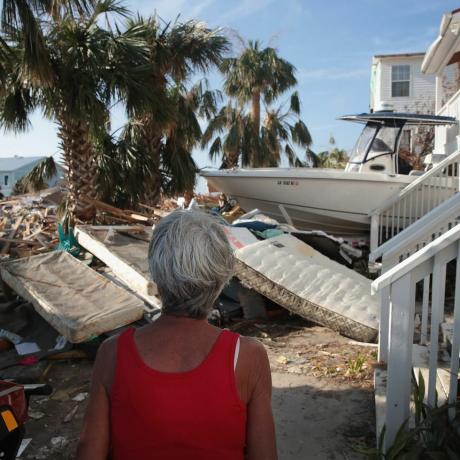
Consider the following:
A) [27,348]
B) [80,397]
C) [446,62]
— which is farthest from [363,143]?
[80,397]

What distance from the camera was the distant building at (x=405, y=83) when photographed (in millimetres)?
21953

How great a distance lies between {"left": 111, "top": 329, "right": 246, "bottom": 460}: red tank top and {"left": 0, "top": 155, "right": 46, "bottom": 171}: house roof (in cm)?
5364

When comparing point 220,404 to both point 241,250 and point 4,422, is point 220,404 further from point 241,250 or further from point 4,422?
point 241,250

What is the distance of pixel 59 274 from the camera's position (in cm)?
605

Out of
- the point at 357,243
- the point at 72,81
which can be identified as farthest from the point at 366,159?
the point at 72,81

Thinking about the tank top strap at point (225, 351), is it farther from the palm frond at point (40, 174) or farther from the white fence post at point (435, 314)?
the palm frond at point (40, 174)

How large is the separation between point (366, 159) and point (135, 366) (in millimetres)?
9050

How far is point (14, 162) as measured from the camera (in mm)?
53719

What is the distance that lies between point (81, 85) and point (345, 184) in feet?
17.3

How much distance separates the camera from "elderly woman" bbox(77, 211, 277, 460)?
56.9 inches

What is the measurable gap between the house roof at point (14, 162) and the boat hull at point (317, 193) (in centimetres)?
4614

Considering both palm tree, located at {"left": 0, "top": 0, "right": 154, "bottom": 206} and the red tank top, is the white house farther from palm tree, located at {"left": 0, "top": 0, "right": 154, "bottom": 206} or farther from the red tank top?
the red tank top

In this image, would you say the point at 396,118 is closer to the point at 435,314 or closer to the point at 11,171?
the point at 435,314

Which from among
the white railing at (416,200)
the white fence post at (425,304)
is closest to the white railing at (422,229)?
the white fence post at (425,304)
